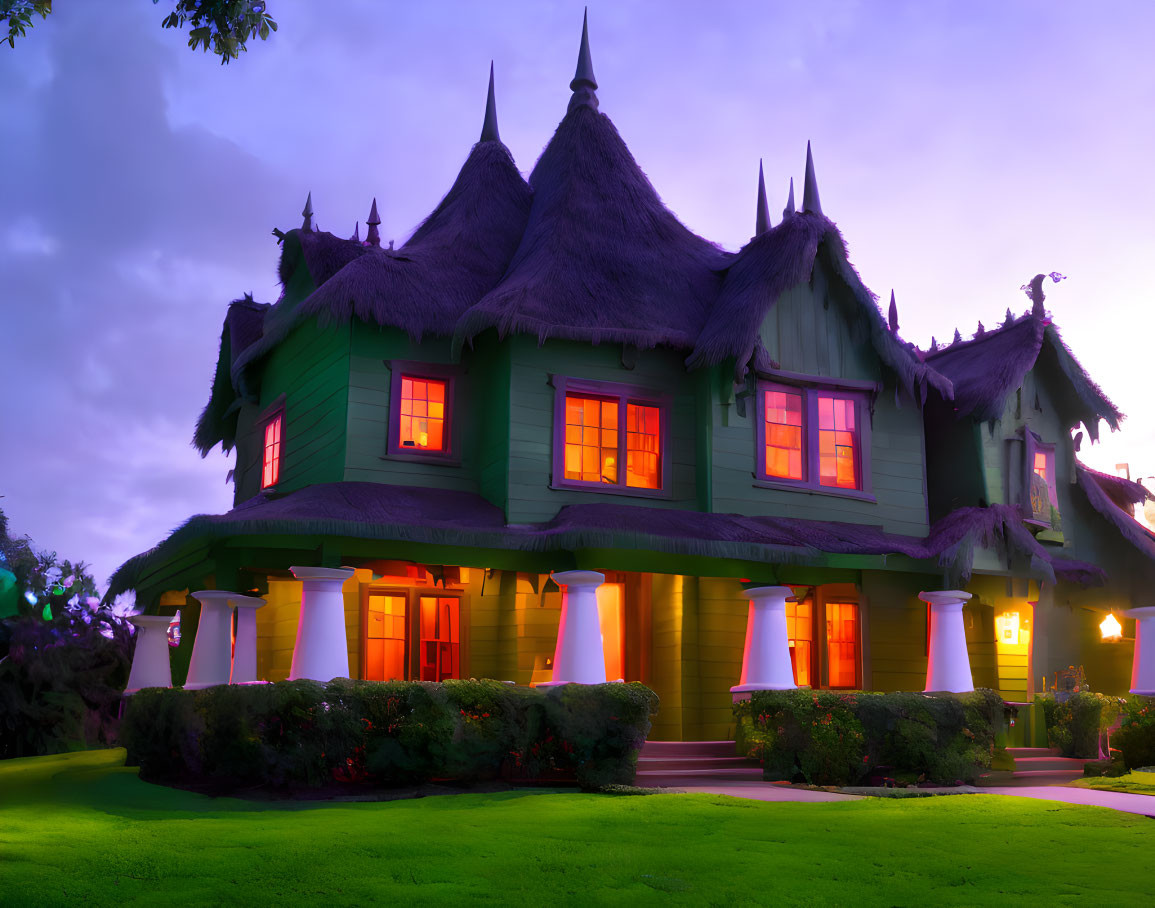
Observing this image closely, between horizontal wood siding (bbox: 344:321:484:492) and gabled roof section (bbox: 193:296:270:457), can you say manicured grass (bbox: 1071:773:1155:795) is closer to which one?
horizontal wood siding (bbox: 344:321:484:492)

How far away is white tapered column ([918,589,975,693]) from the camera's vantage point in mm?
14747

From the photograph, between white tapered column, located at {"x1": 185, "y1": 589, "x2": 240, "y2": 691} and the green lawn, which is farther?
white tapered column, located at {"x1": 185, "y1": 589, "x2": 240, "y2": 691}

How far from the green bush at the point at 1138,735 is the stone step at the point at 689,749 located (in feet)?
16.2

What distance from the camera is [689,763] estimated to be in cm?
1409

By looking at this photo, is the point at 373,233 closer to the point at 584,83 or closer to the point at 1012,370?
the point at 584,83

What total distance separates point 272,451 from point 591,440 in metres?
5.81

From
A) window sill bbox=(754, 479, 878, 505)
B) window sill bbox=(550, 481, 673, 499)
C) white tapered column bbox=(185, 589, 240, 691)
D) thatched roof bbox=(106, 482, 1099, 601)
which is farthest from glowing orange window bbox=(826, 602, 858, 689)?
white tapered column bbox=(185, 589, 240, 691)

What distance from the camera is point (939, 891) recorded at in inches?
267

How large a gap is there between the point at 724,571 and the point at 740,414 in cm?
280

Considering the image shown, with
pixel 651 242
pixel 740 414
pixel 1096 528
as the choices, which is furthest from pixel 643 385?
pixel 1096 528

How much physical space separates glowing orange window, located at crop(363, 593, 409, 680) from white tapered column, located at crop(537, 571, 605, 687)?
4.03 m

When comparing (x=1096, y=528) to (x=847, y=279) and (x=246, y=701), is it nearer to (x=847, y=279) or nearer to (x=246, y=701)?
(x=847, y=279)

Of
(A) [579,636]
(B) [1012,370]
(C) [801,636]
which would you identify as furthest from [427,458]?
(B) [1012,370]

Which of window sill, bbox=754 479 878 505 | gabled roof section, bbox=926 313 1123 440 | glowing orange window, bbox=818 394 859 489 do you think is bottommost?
window sill, bbox=754 479 878 505
